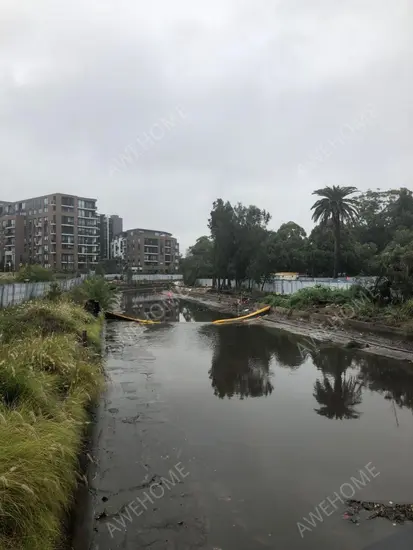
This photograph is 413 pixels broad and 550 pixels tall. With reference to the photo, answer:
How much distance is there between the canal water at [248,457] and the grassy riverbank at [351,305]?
5.93 m

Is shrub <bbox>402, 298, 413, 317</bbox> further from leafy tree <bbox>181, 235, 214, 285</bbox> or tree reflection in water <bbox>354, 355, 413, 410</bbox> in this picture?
leafy tree <bbox>181, 235, 214, 285</bbox>

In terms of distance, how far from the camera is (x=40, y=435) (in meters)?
4.83

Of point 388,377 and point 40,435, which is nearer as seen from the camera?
point 40,435

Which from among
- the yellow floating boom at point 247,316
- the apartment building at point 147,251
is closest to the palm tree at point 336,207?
the yellow floating boom at point 247,316

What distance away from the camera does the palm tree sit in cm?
4394

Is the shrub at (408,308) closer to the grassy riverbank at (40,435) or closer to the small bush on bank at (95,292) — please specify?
the grassy riverbank at (40,435)

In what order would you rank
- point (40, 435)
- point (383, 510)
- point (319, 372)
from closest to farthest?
point (40, 435), point (383, 510), point (319, 372)

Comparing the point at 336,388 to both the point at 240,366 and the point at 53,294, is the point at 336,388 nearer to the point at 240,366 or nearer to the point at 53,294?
the point at 240,366

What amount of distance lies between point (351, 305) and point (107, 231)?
3959 inches

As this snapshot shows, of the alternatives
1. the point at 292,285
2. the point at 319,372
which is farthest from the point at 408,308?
the point at 292,285

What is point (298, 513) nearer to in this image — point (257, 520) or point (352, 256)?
point (257, 520)

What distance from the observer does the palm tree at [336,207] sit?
43938mm

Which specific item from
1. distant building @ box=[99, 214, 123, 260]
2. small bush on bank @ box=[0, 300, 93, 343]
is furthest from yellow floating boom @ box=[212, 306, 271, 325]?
distant building @ box=[99, 214, 123, 260]

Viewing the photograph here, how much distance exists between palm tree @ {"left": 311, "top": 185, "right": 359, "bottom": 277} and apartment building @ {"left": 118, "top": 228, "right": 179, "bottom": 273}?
74575mm
